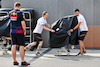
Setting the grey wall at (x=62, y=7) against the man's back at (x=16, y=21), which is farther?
the grey wall at (x=62, y=7)

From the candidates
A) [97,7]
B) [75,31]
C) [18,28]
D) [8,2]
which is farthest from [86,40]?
[18,28]

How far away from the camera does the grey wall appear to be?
1191 centimetres

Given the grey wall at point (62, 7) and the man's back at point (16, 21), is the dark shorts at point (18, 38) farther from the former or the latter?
the grey wall at point (62, 7)

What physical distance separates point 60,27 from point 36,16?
9.94 ft

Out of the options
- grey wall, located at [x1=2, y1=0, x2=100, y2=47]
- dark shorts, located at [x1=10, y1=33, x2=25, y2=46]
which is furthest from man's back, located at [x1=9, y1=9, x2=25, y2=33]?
grey wall, located at [x1=2, y1=0, x2=100, y2=47]

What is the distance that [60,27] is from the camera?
31.8ft

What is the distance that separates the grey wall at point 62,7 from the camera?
11.9 m

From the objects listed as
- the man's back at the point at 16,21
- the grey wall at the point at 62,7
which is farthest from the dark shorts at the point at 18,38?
the grey wall at the point at 62,7

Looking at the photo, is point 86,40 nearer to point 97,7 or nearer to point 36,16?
point 97,7

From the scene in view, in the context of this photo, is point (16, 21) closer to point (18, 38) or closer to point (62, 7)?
point (18, 38)

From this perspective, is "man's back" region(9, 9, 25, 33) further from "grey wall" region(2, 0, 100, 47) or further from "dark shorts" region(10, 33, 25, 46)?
"grey wall" region(2, 0, 100, 47)

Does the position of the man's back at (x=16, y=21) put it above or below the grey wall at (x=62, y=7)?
below

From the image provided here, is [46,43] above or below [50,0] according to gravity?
below

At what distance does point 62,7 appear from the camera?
12234 millimetres
